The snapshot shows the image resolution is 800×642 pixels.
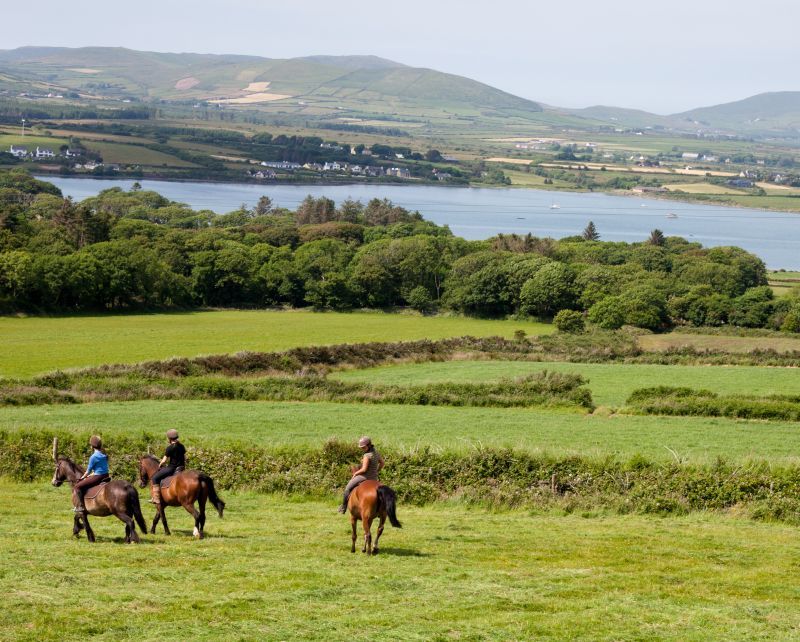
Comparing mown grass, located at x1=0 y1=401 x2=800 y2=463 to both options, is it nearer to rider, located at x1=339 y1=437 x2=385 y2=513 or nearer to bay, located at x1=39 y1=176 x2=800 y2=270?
rider, located at x1=339 y1=437 x2=385 y2=513

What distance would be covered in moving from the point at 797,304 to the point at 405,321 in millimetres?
29334

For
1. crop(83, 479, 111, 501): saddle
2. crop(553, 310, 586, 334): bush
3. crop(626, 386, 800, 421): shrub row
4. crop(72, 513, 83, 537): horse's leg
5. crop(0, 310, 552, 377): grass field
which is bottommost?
crop(0, 310, 552, 377): grass field

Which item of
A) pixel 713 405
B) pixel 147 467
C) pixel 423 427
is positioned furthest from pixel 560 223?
pixel 147 467

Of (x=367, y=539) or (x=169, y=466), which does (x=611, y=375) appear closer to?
(x=367, y=539)

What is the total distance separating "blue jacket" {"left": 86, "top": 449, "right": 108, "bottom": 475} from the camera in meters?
15.0

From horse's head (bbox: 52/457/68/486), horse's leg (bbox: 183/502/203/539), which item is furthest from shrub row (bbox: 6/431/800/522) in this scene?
horse's head (bbox: 52/457/68/486)

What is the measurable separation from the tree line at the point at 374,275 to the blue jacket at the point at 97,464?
5636cm

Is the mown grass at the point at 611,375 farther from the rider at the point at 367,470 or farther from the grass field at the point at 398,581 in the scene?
the rider at the point at 367,470

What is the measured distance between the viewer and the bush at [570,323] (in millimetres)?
68562

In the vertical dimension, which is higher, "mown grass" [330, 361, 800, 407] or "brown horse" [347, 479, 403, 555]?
"brown horse" [347, 479, 403, 555]

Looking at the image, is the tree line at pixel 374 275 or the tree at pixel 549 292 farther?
the tree at pixel 549 292

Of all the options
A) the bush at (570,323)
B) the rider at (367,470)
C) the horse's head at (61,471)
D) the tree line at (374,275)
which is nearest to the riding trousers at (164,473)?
the horse's head at (61,471)

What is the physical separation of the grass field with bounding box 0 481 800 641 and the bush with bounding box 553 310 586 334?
50375 millimetres

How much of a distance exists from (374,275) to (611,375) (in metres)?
38.5
